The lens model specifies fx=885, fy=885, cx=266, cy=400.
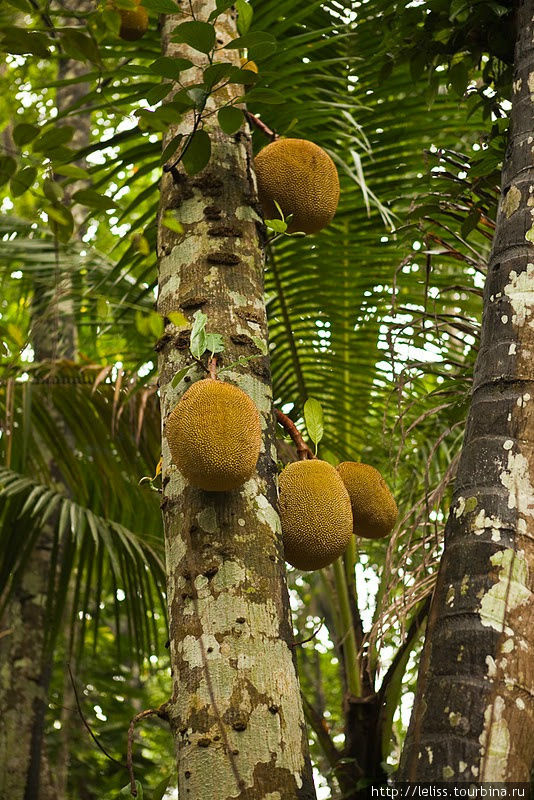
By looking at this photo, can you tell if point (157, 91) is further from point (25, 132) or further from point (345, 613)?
point (345, 613)

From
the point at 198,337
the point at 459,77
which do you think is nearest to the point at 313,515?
the point at 198,337

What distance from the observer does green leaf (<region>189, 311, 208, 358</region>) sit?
122 cm

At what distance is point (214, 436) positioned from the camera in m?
1.16

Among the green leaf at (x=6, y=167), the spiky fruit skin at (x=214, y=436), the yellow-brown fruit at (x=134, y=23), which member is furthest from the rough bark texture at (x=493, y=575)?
the yellow-brown fruit at (x=134, y=23)

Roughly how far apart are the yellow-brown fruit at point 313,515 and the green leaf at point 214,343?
278 mm

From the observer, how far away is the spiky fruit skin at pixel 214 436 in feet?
3.76

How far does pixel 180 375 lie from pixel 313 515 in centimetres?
30

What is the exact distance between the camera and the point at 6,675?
3.07 m

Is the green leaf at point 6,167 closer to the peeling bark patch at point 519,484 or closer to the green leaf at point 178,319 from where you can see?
the green leaf at point 178,319

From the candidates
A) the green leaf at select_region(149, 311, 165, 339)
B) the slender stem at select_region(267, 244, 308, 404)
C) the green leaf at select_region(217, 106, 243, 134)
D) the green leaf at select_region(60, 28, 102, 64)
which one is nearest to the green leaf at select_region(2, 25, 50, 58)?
the green leaf at select_region(60, 28, 102, 64)

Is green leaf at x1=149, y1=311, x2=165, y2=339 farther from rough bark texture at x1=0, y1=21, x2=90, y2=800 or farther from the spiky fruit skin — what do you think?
rough bark texture at x1=0, y1=21, x2=90, y2=800

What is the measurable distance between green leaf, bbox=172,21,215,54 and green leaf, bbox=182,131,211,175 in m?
0.13

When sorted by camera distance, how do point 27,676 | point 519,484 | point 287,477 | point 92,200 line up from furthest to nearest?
point 27,676 < point 287,477 < point 92,200 < point 519,484

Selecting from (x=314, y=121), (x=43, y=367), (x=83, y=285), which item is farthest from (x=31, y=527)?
(x=314, y=121)
